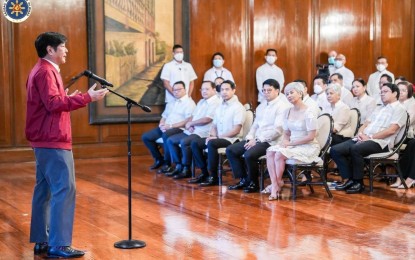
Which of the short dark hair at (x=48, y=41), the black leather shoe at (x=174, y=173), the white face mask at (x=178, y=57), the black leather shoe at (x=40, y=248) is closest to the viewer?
the short dark hair at (x=48, y=41)

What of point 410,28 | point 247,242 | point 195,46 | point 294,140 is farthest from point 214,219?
point 410,28

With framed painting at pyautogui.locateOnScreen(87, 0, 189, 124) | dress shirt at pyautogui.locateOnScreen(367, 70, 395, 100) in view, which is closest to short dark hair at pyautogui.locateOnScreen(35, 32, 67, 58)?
framed painting at pyautogui.locateOnScreen(87, 0, 189, 124)

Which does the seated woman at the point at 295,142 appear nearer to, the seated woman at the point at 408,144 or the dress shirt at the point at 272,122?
the dress shirt at the point at 272,122

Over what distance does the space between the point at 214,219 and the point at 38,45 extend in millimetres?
2130

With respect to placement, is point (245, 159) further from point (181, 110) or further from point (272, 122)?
point (181, 110)

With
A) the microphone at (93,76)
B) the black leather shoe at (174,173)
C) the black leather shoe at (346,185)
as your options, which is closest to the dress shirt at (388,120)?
the black leather shoe at (346,185)

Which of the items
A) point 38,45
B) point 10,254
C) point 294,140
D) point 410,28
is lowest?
point 10,254

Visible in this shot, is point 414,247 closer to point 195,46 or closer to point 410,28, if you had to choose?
point 195,46

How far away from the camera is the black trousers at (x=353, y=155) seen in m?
6.55

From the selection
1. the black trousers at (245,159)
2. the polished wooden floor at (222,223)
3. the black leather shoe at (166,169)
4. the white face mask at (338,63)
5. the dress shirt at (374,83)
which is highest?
the white face mask at (338,63)

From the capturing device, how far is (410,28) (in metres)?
13.1

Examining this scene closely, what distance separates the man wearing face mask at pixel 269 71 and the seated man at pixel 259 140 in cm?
426

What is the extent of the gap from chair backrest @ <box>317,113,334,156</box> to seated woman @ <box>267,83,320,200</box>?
15cm

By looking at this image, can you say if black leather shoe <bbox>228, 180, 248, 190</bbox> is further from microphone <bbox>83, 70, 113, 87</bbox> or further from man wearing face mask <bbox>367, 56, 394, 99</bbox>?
man wearing face mask <bbox>367, 56, 394, 99</bbox>
